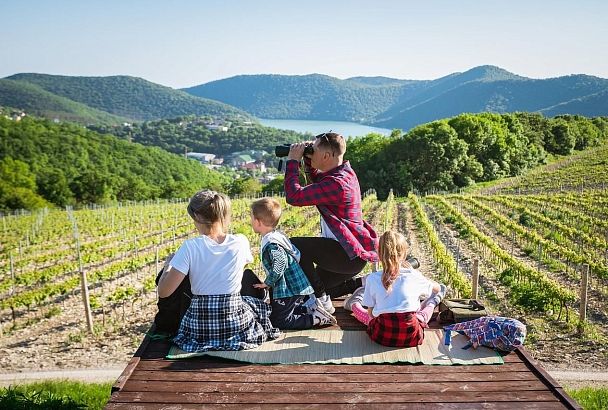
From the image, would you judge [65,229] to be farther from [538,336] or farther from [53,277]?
[538,336]

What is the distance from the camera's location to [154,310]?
973 cm

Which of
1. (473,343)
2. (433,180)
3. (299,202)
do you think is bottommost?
(433,180)

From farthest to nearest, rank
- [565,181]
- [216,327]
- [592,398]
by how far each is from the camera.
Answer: [565,181]
[592,398]
[216,327]

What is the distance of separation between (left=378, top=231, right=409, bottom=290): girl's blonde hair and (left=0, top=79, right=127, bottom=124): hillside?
433ft

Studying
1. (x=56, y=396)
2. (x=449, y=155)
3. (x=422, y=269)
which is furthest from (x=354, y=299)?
(x=449, y=155)

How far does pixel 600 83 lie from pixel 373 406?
147554mm

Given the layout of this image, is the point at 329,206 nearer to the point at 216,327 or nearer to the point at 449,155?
→ the point at 216,327

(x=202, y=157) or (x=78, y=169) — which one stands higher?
(x=78, y=169)

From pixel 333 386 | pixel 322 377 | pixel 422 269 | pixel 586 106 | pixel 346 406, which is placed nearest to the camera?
pixel 346 406

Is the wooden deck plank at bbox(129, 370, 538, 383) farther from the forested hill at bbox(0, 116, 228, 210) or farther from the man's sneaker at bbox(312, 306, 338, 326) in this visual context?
the forested hill at bbox(0, 116, 228, 210)

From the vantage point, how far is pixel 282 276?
4.25 metres

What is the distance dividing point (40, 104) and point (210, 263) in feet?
473

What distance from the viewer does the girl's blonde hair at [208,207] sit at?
3.71 m

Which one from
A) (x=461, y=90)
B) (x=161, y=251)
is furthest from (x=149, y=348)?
(x=461, y=90)
